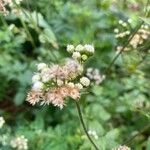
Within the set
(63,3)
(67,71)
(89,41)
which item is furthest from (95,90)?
(67,71)

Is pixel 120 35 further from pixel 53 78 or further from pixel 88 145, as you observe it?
pixel 53 78

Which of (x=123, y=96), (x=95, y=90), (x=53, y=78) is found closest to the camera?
(x=53, y=78)

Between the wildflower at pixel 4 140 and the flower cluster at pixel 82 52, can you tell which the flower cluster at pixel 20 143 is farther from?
the flower cluster at pixel 82 52

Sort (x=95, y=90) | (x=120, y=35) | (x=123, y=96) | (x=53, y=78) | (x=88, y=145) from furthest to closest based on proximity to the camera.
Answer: (x=123, y=96) → (x=95, y=90) → (x=120, y=35) → (x=88, y=145) → (x=53, y=78)

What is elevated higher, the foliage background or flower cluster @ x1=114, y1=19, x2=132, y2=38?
flower cluster @ x1=114, y1=19, x2=132, y2=38

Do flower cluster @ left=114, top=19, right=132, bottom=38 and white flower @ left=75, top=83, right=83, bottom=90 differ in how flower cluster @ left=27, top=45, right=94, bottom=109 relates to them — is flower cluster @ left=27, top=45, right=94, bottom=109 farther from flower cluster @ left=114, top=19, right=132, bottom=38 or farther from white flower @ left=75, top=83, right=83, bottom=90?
flower cluster @ left=114, top=19, right=132, bottom=38

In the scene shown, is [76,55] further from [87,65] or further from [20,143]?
[87,65]

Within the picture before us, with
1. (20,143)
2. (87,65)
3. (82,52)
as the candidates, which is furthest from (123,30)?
(82,52)

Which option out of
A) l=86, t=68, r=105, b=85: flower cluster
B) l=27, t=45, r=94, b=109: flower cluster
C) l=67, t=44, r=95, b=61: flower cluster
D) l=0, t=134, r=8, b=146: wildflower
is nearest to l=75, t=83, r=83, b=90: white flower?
l=27, t=45, r=94, b=109: flower cluster
